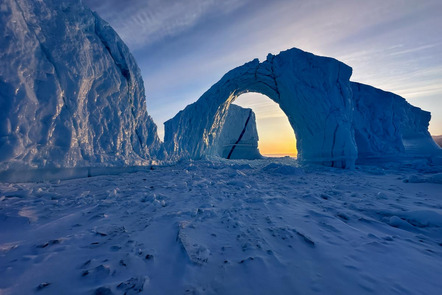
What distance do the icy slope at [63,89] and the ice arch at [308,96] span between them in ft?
12.3

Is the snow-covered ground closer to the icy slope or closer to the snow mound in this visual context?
the icy slope

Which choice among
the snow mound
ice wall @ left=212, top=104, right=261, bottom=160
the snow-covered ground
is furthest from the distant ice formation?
ice wall @ left=212, top=104, right=261, bottom=160

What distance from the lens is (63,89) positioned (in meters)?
4.14

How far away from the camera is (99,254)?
4.36 feet

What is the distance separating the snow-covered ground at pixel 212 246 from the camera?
108 cm

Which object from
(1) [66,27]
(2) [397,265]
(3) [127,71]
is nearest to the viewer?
(2) [397,265]

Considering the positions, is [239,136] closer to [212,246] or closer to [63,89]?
[63,89]

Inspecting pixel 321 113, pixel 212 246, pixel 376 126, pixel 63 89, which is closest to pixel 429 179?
pixel 321 113

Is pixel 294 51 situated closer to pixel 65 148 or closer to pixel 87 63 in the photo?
pixel 87 63

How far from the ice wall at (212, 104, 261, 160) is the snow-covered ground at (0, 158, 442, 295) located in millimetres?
18108

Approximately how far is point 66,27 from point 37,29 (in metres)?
0.65

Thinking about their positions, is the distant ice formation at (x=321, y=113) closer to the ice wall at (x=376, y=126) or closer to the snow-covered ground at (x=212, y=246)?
the ice wall at (x=376, y=126)

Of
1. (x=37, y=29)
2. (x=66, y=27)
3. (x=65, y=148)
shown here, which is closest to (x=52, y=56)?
(x=37, y=29)

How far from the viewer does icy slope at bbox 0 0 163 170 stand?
Result: 3260 millimetres
